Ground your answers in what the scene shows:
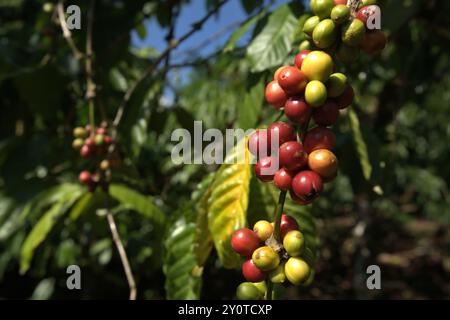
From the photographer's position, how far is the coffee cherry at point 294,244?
603mm

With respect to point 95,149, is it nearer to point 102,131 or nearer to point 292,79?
point 102,131

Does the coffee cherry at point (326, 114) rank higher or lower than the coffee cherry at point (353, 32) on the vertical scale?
lower

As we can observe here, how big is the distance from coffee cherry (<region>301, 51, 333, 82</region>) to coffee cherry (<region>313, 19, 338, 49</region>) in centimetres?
4

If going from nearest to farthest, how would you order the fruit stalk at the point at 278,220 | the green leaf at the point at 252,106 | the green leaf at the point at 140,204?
the fruit stalk at the point at 278,220, the green leaf at the point at 252,106, the green leaf at the point at 140,204

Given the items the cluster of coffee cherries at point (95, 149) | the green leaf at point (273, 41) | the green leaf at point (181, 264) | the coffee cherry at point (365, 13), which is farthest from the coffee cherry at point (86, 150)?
the coffee cherry at point (365, 13)

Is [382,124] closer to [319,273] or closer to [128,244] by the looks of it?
[128,244]

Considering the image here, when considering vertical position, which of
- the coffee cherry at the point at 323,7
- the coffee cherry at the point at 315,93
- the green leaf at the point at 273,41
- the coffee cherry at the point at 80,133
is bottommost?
the coffee cherry at the point at 315,93

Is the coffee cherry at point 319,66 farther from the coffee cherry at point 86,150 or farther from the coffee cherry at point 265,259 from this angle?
the coffee cherry at point 86,150

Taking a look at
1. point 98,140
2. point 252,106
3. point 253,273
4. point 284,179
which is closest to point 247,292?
point 253,273

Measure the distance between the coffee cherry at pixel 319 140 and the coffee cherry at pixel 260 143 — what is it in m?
0.05

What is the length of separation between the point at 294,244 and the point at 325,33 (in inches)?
11.7

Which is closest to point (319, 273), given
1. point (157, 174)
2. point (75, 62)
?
point (157, 174)

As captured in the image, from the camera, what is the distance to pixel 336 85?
0.62m

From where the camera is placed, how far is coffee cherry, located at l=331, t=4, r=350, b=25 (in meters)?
Result: 0.62
